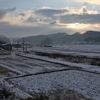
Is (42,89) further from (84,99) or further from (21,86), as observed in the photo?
(84,99)

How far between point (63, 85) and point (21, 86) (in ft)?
9.05

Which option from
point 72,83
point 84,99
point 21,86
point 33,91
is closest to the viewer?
point 84,99

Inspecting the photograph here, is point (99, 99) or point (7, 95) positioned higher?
point (7, 95)

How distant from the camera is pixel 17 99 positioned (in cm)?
597

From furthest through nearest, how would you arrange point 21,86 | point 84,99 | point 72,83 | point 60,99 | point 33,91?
point 72,83 < point 21,86 < point 33,91 < point 84,99 < point 60,99

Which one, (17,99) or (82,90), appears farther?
(82,90)

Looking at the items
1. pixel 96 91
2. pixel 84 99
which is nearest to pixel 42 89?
pixel 84 99

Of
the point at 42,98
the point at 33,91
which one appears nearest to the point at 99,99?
the point at 42,98

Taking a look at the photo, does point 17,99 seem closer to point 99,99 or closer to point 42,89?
point 42,89

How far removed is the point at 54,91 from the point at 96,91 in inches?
96.7

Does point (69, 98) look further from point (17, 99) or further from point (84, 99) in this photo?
point (17, 99)

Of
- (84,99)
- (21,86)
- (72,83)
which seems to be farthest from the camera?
(72,83)

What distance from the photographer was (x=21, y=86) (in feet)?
26.9

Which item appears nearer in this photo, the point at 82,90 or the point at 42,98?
the point at 42,98
